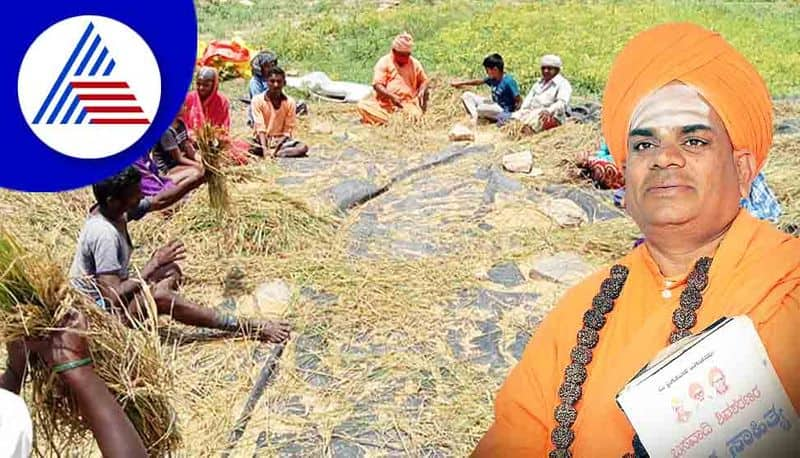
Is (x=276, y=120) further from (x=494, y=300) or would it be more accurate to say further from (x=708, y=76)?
(x=708, y=76)

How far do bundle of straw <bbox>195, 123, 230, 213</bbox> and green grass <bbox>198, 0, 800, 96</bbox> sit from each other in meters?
5.03

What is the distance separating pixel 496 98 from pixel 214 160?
4.02m

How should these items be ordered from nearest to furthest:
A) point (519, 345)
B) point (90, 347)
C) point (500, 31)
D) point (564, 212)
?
point (90, 347), point (519, 345), point (564, 212), point (500, 31)

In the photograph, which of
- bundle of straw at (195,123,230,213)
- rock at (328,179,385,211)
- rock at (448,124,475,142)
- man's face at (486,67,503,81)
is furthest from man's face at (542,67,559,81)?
bundle of straw at (195,123,230,213)

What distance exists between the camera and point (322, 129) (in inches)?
290

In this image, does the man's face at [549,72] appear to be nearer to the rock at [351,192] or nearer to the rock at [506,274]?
the rock at [351,192]

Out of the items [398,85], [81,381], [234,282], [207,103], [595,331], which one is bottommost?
[234,282]

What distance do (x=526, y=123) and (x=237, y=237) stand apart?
3258 millimetres

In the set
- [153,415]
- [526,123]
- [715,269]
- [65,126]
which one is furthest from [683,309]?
[526,123]

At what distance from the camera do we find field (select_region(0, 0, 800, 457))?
3.20m

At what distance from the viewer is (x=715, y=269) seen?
60.5 inches

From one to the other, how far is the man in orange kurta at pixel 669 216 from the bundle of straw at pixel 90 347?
1.06 meters

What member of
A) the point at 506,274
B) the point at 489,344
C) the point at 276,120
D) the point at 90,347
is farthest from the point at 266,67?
the point at 90,347

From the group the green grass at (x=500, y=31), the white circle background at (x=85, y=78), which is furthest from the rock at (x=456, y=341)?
the green grass at (x=500, y=31)
